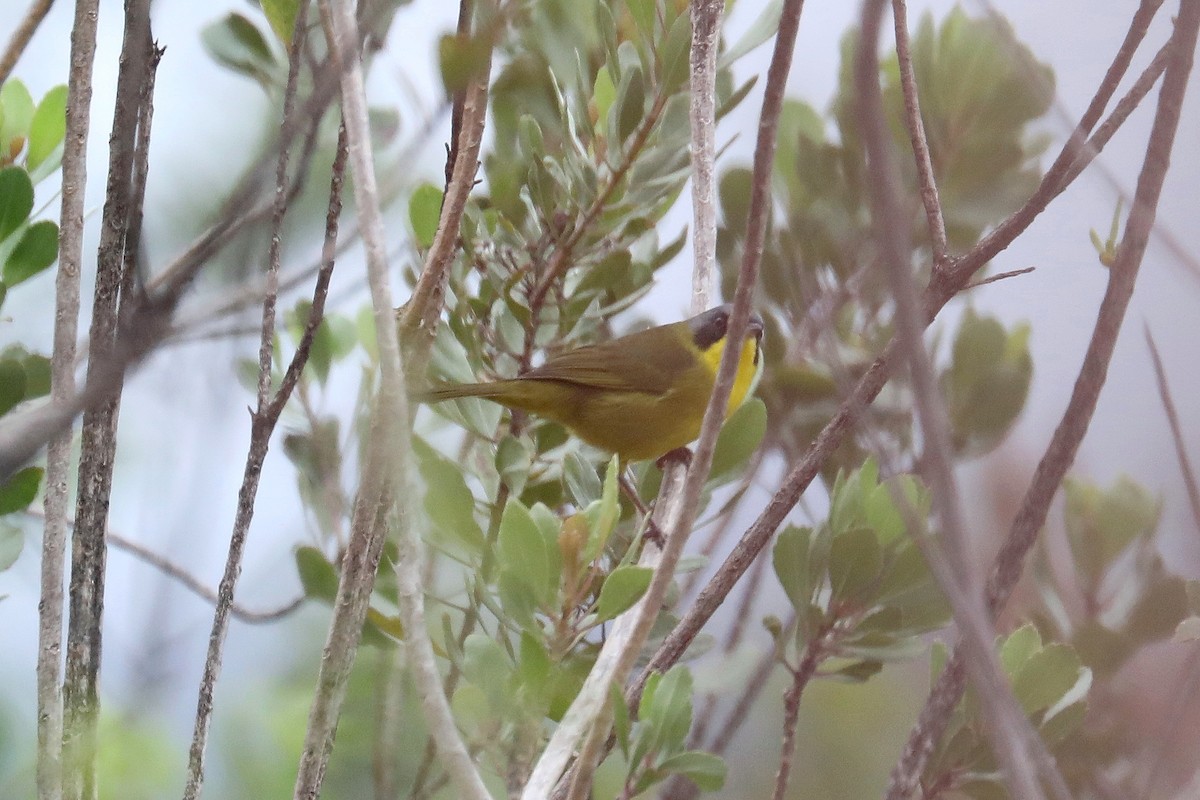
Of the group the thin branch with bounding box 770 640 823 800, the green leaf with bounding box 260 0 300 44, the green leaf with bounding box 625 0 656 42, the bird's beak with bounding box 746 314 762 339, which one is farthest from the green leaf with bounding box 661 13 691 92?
the bird's beak with bounding box 746 314 762 339

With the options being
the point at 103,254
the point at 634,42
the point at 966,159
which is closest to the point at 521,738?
the point at 103,254

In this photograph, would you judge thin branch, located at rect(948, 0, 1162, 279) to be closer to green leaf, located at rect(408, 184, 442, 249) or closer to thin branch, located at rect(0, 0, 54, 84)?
green leaf, located at rect(408, 184, 442, 249)

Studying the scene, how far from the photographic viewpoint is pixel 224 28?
3.51 ft

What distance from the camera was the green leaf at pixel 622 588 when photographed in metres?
0.71

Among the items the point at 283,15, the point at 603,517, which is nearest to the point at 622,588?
the point at 603,517

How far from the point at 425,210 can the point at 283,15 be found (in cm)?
24

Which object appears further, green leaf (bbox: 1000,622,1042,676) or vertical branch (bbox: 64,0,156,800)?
green leaf (bbox: 1000,622,1042,676)

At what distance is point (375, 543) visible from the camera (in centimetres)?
72

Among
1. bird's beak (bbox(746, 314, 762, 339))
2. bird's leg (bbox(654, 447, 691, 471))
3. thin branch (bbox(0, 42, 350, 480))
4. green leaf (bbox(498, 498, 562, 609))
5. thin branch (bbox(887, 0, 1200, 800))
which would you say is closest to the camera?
thin branch (bbox(0, 42, 350, 480))

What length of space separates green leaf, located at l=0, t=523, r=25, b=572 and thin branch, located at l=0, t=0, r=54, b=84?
344 mm

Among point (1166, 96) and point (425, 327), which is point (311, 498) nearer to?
point (425, 327)

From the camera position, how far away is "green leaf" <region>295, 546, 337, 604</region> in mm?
929

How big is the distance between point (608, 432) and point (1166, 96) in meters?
1.49

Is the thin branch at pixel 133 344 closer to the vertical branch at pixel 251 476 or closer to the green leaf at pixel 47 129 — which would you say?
the vertical branch at pixel 251 476
